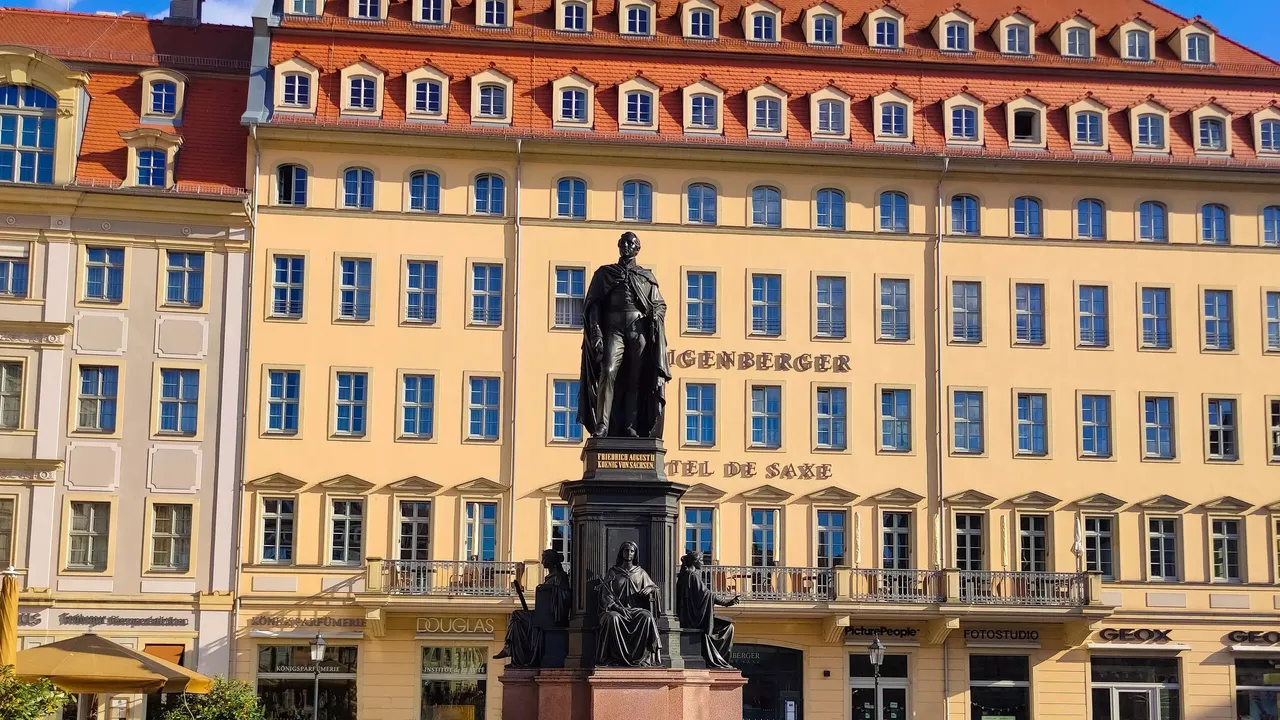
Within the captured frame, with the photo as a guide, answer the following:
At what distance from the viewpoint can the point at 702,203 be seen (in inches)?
1650

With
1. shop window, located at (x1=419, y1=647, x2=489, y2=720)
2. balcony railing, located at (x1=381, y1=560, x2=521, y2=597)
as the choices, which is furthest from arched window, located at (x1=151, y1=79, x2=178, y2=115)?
shop window, located at (x1=419, y1=647, x2=489, y2=720)

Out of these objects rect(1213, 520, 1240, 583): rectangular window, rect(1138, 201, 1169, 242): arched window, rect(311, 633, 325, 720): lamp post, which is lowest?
rect(311, 633, 325, 720): lamp post

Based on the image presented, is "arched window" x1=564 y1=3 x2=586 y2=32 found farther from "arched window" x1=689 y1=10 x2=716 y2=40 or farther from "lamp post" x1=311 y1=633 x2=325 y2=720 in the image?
"lamp post" x1=311 y1=633 x2=325 y2=720

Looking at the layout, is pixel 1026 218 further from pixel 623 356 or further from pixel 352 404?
pixel 623 356

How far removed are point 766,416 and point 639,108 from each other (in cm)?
760

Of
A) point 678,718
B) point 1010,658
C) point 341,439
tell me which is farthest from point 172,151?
point 678,718

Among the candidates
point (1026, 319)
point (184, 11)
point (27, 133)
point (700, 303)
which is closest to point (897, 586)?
point (1026, 319)

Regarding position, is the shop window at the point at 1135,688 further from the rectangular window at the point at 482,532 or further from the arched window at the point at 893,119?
the rectangular window at the point at 482,532

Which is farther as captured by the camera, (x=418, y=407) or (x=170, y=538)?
(x=418, y=407)

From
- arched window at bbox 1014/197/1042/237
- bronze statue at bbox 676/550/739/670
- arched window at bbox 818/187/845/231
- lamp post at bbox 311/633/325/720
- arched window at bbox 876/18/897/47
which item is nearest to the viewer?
bronze statue at bbox 676/550/739/670

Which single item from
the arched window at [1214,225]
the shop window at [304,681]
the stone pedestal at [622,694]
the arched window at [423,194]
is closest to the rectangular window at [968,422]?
the arched window at [1214,225]

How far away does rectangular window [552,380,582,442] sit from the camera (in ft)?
133

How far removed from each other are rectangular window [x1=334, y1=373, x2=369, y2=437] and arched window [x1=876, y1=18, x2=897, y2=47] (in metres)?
14.8

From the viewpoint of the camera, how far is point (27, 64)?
39906mm
